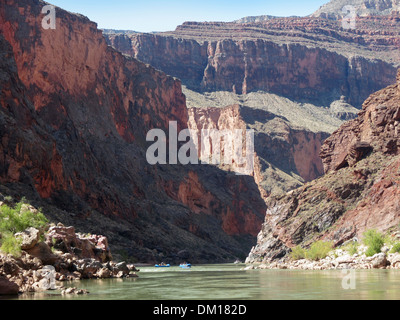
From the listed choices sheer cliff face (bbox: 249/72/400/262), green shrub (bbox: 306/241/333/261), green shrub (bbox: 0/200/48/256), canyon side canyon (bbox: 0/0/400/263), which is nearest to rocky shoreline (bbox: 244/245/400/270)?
green shrub (bbox: 306/241/333/261)

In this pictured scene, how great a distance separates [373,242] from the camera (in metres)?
102

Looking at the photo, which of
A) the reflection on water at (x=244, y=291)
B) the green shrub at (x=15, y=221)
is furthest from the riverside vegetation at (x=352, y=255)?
the green shrub at (x=15, y=221)

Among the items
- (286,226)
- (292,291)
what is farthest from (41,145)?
(292,291)

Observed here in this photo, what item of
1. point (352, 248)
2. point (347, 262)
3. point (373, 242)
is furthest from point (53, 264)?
point (352, 248)

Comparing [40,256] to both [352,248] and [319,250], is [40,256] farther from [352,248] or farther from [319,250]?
[319,250]

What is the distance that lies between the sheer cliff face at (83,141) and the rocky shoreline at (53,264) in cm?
3325

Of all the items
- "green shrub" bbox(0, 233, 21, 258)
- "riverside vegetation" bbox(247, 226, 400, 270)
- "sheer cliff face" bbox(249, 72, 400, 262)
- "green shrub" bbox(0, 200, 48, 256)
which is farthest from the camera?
"sheer cliff face" bbox(249, 72, 400, 262)

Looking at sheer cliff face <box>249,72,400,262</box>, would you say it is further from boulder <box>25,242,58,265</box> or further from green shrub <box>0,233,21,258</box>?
green shrub <box>0,233,21,258</box>

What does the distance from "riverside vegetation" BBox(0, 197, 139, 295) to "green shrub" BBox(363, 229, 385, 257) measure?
37.8 meters

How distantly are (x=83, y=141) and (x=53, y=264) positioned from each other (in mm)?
86696

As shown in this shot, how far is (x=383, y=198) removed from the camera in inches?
4670

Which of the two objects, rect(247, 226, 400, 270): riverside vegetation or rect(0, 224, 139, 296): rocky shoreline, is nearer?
rect(0, 224, 139, 296): rocky shoreline

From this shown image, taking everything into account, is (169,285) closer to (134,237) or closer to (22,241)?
(22,241)

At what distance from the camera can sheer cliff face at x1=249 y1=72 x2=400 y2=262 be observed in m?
120
